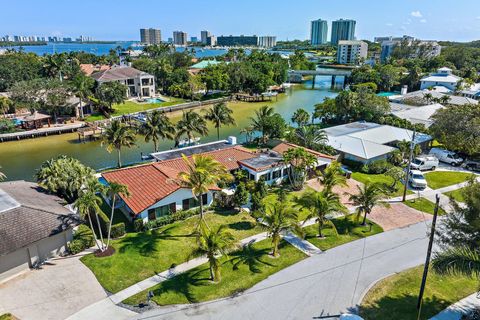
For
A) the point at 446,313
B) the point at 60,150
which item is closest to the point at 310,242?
the point at 446,313

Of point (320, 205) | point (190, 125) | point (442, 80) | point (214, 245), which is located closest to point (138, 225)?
point (214, 245)

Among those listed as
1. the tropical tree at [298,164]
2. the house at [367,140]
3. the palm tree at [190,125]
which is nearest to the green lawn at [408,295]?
the tropical tree at [298,164]

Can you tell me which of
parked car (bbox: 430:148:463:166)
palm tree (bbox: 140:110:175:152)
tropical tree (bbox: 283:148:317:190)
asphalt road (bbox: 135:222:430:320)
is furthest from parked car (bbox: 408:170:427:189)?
palm tree (bbox: 140:110:175:152)

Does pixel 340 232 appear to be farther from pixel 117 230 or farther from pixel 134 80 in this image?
pixel 134 80

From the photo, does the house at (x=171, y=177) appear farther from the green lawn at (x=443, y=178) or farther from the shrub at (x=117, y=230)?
the green lawn at (x=443, y=178)

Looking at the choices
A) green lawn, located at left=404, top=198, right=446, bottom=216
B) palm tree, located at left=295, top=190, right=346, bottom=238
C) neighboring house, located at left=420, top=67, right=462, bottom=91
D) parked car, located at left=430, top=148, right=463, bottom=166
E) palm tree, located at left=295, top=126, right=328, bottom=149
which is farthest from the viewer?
neighboring house, located at left=420, top=67, right=462, bottom=91

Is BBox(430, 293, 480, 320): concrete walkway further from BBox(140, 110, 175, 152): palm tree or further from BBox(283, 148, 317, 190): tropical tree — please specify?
BBox(140, 110, 175, 152): palm tree
